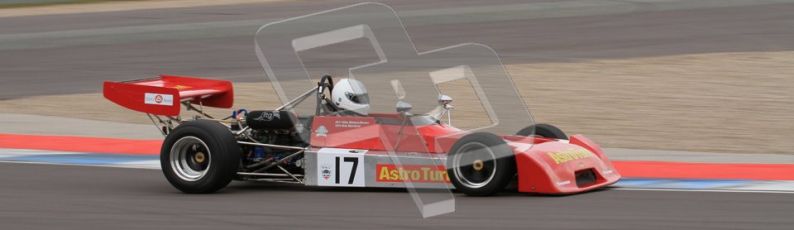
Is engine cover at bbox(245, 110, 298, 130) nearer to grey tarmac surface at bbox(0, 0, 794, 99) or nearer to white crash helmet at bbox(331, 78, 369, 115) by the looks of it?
white crash helmet at bbox(331, 78, 369, 115)

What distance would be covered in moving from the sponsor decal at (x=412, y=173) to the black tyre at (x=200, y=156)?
44.3 inches

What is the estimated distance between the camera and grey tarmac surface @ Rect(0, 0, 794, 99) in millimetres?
21125

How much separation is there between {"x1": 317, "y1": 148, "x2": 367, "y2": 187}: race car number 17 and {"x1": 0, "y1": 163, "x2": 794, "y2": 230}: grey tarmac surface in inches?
4.5

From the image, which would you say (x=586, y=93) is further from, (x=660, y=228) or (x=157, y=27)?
(x=157, y=27)

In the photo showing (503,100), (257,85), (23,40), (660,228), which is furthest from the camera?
(23,40)

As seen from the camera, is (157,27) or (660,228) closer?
(660,228)

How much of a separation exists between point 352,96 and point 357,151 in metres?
0.41

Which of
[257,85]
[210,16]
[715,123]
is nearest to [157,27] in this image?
[210,16]

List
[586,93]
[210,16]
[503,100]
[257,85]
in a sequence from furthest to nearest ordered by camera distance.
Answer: [210,16] → [257,85] → [586,93] → [503,100]

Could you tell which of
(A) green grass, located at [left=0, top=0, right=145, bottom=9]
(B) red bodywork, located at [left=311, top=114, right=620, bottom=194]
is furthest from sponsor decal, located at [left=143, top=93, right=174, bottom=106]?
(A) green grass, located at [left=0, top=0, right=145, bottom=9]

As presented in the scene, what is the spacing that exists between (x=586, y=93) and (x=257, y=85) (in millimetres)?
4599

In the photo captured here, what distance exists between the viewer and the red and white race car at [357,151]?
9766 millimetres

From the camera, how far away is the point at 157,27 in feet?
88.0

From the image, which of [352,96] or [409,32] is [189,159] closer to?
[352,96]
